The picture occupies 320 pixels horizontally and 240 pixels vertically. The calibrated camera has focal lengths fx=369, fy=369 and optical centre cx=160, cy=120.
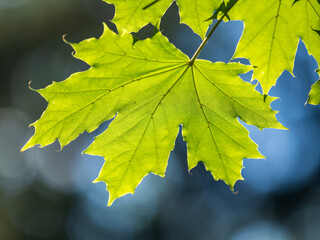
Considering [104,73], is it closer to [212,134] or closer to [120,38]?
[120,38]

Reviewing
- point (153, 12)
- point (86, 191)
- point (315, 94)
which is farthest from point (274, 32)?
point (86, 191)

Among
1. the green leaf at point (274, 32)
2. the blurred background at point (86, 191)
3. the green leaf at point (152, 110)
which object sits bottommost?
the blurred background at point (86, 191)

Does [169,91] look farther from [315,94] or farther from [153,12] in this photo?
[315,94]

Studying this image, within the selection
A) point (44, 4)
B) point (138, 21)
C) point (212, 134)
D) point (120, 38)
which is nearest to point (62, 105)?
point (120, 38)

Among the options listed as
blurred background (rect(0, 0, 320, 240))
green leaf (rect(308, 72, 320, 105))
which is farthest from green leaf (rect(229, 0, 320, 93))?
blurred background (rect(0, 0, 320, 240))

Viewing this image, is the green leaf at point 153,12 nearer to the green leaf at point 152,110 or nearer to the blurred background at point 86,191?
the green leaf at point 152,110

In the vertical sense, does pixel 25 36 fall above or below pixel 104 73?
below

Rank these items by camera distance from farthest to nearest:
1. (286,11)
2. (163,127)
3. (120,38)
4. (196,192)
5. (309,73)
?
(196,192) < (309,73) < (163,127) < (286,11) < (120,38)

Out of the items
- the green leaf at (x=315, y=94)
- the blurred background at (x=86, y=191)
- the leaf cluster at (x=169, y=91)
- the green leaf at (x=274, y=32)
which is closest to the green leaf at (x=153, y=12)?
the leaf cluster at (x=169, y=91)
